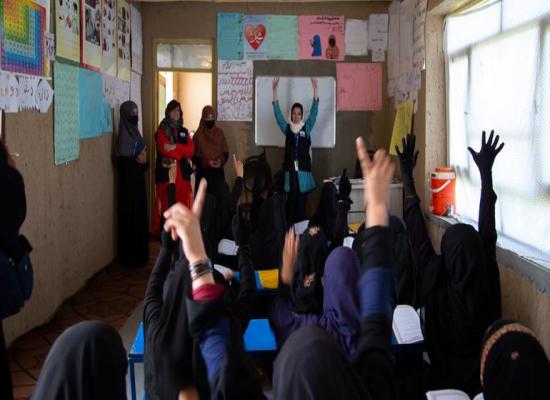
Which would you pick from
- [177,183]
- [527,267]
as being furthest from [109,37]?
[527,267]

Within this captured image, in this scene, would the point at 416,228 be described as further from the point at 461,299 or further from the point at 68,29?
the point at 68,29

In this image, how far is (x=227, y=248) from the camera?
3.83 meters

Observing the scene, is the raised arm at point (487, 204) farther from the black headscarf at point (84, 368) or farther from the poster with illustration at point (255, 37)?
the poster with illustration at point (255, 37)

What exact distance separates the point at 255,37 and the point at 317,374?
224 inches

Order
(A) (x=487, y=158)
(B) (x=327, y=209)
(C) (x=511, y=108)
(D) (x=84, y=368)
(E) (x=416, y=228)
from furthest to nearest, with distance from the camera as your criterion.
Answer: (B) (x=327, y=209) → (C) (x=511, y=108) → (E) (x=416, y=228) → (A) (x=487, y=158) → (D) (x=84, y=368)

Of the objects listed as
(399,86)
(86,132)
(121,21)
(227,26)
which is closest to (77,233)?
(86,132)

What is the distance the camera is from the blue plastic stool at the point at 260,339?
2.40 metres

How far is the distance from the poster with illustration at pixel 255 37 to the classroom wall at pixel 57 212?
1859 mm

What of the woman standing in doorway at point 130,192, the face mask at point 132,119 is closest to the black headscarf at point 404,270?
the woman standing in doorway at point 130,192

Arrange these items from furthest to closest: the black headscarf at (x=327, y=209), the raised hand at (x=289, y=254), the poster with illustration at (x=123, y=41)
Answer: the poster with illustration at (x=123, y=41)
the black headscarf at (x=327, y=209)
the raised hand at (x=289, y=254)

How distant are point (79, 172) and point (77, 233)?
1.64 ft

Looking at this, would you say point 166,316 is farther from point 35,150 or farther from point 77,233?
point 77,233

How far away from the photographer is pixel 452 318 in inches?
92.6

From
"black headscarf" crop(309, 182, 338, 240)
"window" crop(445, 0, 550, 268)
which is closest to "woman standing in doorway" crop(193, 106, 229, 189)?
"black headscarf" crop(309, 182, 338, 240)
